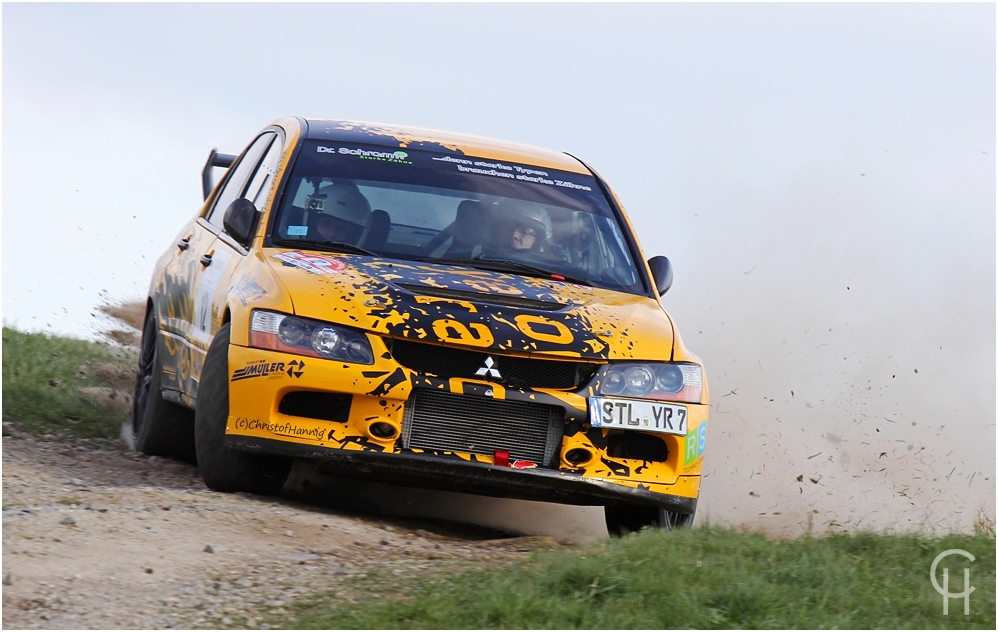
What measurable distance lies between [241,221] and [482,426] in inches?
62.5

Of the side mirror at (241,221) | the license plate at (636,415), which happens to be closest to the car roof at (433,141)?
the side mirror at (241,221)

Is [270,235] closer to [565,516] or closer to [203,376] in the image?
[203,376]

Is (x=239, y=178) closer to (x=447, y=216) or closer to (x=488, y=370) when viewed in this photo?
(x=447, y=216)

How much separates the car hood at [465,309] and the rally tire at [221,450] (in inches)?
16.5

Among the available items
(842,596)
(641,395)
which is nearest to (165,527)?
(641,395)

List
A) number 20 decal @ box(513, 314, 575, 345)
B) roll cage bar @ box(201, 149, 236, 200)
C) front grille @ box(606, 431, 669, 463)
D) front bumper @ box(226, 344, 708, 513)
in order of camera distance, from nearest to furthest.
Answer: front bumper @ box(226, 344, 708, 513) → number 20 decal @ box(513, 314, 575, 345) → front grille @ box(606, 431, 669, 463) → roll cage bar @ box(201, 149, 236, 200)

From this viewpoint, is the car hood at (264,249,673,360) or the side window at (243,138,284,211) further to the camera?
the side window at (243,138,284,211)

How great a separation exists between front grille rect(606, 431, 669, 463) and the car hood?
12.5 inches

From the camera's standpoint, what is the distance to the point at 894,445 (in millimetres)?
10773

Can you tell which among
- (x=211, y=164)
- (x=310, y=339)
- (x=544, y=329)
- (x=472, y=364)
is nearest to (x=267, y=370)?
(x=310, y=339)

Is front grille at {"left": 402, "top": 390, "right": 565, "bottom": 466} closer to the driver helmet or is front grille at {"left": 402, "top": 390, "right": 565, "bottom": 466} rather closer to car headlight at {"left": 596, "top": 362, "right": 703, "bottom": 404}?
car headlight at {"left": 596, "top": 362, "right": 703, "bottom": 404}

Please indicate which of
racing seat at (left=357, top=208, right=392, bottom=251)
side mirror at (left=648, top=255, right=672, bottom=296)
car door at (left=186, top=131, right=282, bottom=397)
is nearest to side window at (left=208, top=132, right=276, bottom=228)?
car door at (left=186, top=131, right=282, bottom=397)

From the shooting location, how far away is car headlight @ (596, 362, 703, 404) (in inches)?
236

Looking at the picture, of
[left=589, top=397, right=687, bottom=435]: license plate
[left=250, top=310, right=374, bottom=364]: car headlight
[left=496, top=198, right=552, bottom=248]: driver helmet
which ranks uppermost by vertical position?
[left=496, top=198, right=552, bottom=248]: driver helmet
